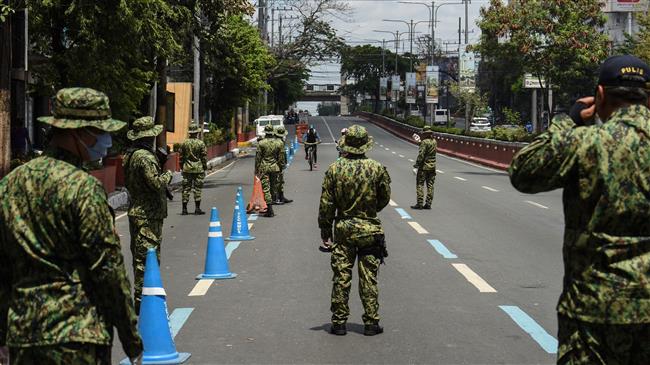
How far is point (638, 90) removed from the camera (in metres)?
4.32

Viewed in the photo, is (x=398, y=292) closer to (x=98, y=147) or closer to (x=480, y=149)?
(x=98, y=147)

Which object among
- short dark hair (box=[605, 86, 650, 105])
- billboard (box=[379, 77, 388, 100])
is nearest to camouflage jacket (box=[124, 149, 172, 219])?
short dark hair (box=[605, 86, 650, 105])

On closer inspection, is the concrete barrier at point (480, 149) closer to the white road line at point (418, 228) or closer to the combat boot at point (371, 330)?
the white road line at point (418, 228)

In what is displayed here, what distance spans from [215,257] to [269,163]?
8320 millimetres

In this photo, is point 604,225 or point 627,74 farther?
point 627,74

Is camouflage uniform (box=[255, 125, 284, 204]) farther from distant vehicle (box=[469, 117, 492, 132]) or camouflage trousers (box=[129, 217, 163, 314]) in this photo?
distant vehicle (box=[469, 117, 492, 132])

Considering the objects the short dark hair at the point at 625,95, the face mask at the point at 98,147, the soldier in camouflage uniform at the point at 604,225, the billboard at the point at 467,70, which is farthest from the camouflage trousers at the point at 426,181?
the billboard at the point at 467,70

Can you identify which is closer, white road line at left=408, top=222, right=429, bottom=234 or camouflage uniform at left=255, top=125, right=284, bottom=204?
white road line at left=408, top=222, right=429, bottom=234

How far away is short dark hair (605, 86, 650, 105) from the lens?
432 cm

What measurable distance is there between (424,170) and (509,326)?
12.0m

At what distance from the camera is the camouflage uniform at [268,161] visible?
787 inches

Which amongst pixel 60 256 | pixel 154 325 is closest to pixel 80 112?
pixel 60 256

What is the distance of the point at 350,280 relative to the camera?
8539 mm

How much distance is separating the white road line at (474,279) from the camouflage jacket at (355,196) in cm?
274
